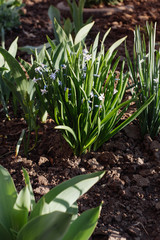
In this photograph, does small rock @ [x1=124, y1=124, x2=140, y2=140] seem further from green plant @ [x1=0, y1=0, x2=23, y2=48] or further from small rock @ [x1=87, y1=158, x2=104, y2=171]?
green plant @ [x1=0, y1=0, x2=23, y2=48]

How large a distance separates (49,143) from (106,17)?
2188 mm

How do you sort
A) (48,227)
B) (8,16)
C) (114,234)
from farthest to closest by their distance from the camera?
(8,16) < (114,234) < (48,227)

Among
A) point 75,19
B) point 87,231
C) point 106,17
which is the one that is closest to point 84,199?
point 87,231

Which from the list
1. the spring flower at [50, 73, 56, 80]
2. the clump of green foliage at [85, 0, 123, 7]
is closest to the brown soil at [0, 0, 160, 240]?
the spring flower at [50, 73, 56, 80]

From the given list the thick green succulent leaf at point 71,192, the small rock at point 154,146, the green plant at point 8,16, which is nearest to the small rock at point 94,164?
the small rock at point 154,146

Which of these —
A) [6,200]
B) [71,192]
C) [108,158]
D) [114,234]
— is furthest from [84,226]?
[108,158]

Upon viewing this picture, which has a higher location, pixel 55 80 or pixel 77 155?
pixel 55 80

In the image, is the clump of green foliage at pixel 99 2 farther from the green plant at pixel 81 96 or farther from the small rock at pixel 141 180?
the small rock at pixel 141 180

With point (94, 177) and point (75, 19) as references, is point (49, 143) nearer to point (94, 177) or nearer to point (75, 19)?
point (94, 177)

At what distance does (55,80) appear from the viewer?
156cm

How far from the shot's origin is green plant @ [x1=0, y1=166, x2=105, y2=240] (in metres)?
0.92

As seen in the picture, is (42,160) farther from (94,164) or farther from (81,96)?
(81,96)

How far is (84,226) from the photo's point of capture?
0.97 metres

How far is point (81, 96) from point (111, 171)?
1.26 feet
